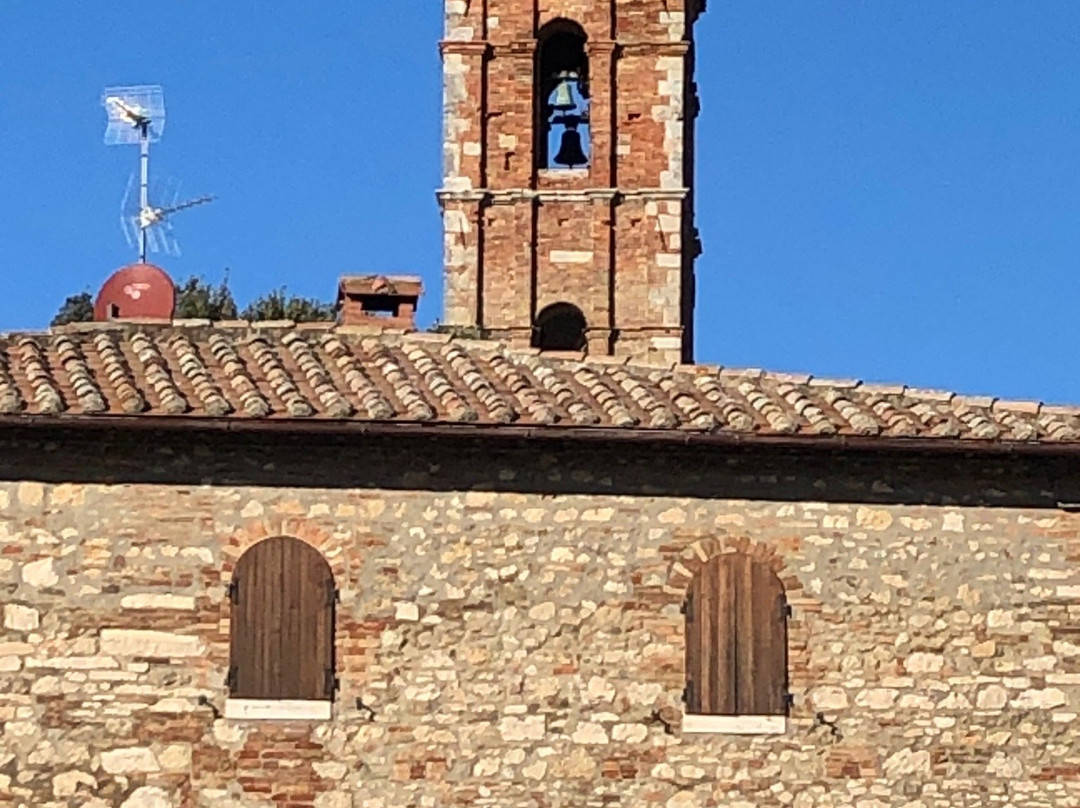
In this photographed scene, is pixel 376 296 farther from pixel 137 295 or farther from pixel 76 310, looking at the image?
pixel 76 310

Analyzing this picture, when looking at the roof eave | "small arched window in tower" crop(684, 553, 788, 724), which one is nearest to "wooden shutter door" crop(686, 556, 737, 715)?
"small arched window in tower" crop(684, 553, 788, 724)

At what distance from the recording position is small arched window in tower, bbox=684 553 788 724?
1408 centimetres

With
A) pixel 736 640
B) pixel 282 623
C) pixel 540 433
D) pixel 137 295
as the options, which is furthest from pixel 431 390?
pixel 137 295

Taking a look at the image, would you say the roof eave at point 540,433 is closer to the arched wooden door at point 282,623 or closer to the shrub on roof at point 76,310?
the arched wooden door at point 282,623

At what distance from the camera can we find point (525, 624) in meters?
14.0

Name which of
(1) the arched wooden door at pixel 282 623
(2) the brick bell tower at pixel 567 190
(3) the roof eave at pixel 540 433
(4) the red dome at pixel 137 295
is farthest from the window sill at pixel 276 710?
(2) the brick bell tower at pixel 567 190

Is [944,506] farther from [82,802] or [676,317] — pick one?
[676,317]

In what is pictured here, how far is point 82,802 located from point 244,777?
95cm

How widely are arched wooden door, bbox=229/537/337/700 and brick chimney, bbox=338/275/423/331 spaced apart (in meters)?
4.01

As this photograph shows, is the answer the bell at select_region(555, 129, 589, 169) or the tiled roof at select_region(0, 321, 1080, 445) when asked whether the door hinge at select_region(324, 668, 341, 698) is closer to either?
the tiled roof at select_region(0, 321, 1080, 445)

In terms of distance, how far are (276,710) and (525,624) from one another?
157 cm

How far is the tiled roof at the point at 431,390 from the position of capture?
13.9 metres

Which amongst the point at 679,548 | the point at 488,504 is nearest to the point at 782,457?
the point at 679,548

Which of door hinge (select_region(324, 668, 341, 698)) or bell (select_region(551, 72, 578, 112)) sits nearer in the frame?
door hinge (select_region(324, 668, 341, 698))
